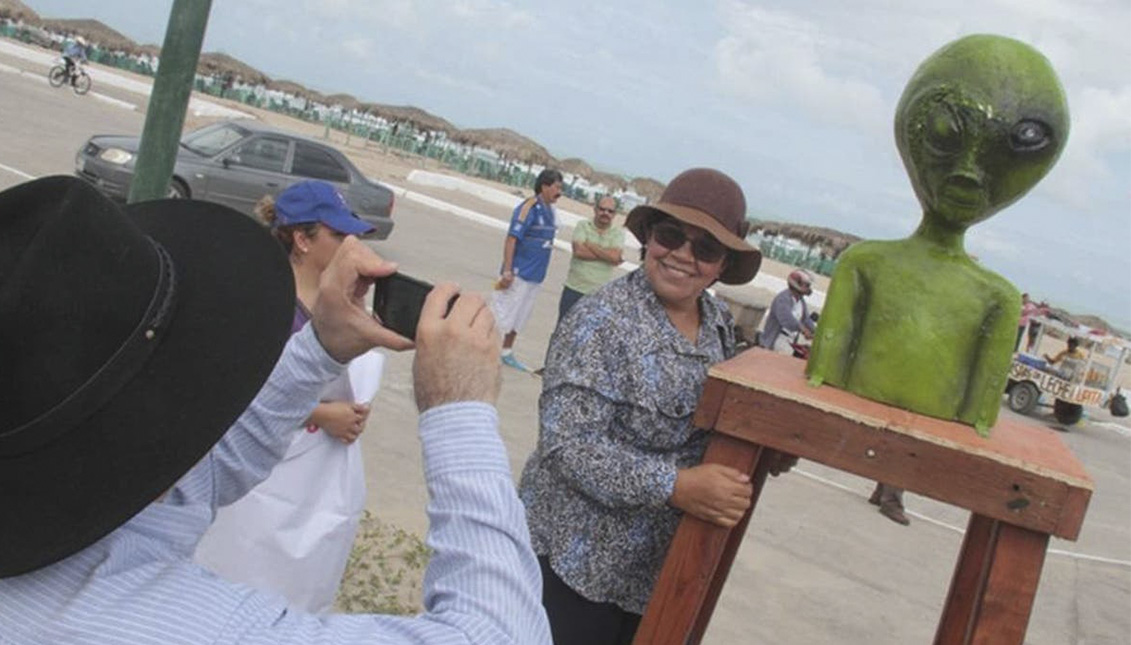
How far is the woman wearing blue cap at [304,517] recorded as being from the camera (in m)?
2.27

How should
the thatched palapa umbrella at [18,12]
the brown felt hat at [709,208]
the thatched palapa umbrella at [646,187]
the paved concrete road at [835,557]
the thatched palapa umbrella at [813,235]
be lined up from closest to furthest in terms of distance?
the brown felt hat at [709,208] → the paved concrete road at [835,557] → the thatched palapa umbrella at [813,235] → the thatched palapa umbrella at [646,187] → the thatched palapa umbrella at [18,12]

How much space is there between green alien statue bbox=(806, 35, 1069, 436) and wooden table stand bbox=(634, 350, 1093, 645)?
9 cm

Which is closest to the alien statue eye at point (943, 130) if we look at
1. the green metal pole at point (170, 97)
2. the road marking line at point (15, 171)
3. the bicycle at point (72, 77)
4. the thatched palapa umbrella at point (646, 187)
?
the green metal pole at point (170, 97)

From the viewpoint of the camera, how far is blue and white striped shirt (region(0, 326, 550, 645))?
92cm

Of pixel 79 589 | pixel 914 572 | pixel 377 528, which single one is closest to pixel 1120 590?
pixel 914 572

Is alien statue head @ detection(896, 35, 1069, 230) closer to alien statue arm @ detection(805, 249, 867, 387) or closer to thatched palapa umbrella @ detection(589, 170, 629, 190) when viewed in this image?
alien statue arm @ detection(805, 249, 867, 387)

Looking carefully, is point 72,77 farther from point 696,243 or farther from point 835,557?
point 696,243

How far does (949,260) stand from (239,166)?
35.8 feet

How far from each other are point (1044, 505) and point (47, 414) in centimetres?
163

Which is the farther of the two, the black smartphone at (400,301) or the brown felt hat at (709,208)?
the brown felt hat at (709,208)

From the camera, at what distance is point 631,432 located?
2072mm

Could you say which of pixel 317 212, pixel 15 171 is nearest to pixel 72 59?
pixel 15 171

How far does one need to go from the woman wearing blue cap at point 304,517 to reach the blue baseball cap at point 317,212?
30cm

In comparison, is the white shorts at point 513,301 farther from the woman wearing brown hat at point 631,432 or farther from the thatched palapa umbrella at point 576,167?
the thatched palapa umbrella at point 576,167
